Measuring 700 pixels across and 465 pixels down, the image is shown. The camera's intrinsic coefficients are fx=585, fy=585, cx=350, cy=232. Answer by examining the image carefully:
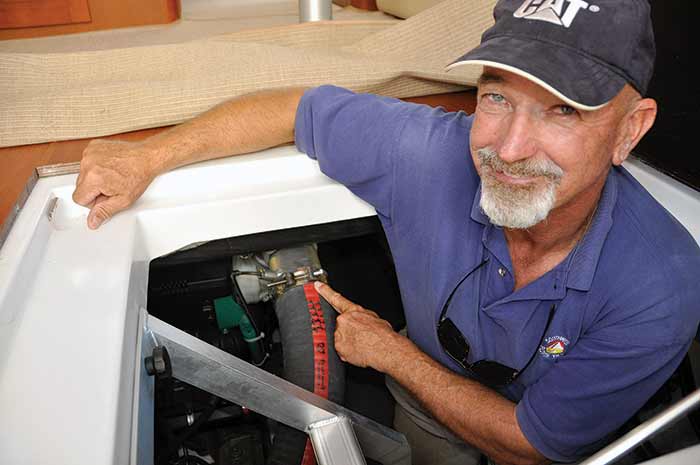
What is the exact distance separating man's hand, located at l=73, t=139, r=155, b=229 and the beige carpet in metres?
0.25

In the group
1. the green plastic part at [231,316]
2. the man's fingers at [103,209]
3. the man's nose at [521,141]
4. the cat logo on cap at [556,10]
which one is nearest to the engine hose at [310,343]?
the green plastic part at [231,316]

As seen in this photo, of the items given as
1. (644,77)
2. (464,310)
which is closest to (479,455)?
(464,310)

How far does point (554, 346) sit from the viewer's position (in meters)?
0.85

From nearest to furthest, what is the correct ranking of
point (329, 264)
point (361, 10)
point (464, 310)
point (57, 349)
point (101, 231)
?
point (57, 349) → point (101, 231) → point (464, 310) → point (329, 264) → point (361, 10)

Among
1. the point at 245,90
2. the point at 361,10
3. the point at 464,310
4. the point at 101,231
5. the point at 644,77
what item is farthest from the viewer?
the point at 361,10

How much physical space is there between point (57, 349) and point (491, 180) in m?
0.55

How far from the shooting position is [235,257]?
115 cm

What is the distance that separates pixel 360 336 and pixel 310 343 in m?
0.09

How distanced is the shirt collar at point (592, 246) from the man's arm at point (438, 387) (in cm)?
22

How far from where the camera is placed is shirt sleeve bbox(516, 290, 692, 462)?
2.44ft

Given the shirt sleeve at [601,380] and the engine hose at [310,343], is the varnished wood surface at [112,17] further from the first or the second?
the shirt sleeve at [601,380]

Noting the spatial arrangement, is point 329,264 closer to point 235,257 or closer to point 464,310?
point 235,257

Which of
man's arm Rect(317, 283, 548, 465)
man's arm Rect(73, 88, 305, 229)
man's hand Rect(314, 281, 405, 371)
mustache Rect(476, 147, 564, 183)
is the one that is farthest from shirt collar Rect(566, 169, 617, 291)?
man's arm Rect(73, 88, 305, 229)

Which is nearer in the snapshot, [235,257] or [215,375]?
[215,375]
